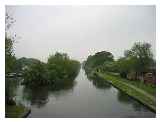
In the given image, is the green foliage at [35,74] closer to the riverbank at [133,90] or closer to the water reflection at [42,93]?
the water reflection at [42,93]

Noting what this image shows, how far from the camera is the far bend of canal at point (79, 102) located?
2895 mm

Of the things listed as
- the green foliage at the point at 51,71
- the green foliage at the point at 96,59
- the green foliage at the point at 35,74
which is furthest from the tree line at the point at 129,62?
the green foliage at the point at 35,74

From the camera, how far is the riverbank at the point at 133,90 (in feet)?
9.46

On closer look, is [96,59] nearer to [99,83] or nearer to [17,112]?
[99,83]

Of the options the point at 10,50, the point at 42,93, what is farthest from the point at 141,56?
the point at 10,50

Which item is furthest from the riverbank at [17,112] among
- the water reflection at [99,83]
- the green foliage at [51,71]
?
the water reflection at [99,83]

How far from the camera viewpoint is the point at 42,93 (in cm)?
290

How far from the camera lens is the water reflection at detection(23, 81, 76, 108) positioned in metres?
2.90

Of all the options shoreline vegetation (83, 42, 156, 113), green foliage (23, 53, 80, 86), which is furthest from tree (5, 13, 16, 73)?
shoreline vegetation (83, 42, 156, 113)

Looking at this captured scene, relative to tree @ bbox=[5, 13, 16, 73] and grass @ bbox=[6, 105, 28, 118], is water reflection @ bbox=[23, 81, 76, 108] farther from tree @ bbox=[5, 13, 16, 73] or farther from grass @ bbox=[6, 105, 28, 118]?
tree @ bbox=[5, 13, 16, 73]

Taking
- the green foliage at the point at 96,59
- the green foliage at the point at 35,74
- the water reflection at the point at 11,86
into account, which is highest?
the green foliage at the point at 96,59

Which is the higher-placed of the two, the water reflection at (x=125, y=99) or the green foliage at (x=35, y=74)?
the green foliage at (x=35, y=74)

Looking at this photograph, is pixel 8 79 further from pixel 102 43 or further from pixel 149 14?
pixel 149 14

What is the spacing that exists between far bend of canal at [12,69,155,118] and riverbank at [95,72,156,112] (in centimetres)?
3
